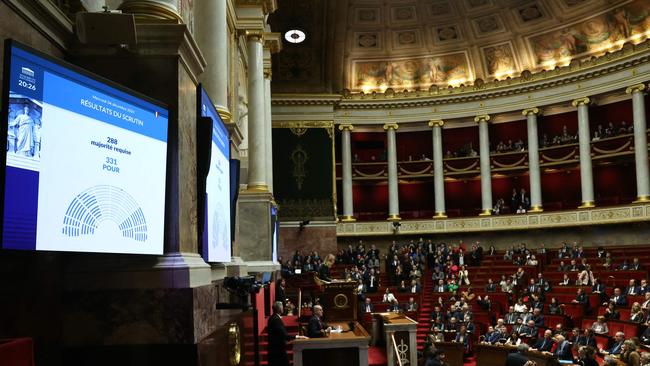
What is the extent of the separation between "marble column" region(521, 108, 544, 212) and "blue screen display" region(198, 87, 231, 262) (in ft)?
78.3

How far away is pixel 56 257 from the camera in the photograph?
4.02m

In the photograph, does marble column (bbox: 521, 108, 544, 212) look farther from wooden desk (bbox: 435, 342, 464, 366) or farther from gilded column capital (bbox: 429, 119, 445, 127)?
wooden desk (bbox: 435, 342, 464, 366)

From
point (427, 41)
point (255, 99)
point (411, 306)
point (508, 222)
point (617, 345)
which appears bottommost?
point (617, 345)

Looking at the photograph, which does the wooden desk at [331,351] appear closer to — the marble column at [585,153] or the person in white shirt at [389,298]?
the person in white shirt at [389,298]

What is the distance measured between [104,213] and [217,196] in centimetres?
205

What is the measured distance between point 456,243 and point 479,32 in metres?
9.91

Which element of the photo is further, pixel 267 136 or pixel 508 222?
pixel 508 222

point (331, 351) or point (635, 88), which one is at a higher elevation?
point (635, 88)

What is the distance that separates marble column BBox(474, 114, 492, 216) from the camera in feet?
96.5

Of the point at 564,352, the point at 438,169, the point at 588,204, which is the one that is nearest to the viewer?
the point at 564,352

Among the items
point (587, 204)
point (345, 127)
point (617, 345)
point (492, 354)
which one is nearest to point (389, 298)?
point (492, 354)

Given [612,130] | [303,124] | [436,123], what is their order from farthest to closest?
[436,123], [303,124], [612,130]

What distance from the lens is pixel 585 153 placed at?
1057 inches

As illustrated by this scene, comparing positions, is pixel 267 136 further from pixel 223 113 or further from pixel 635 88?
pixel 635 88
